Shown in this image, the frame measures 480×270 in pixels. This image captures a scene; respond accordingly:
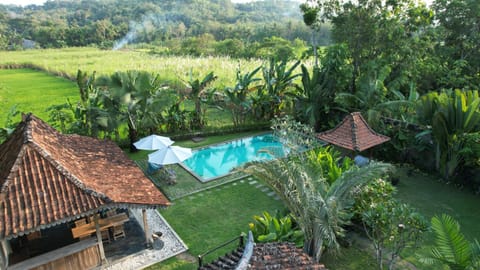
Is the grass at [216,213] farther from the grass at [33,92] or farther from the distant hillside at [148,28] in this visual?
the distant hillside at [148,28]

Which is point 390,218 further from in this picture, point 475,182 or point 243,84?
point 243,84

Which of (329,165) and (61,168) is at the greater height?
(61,168)

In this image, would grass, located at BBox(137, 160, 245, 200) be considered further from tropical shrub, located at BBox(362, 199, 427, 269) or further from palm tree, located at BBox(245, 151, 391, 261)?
tropical shrub, located at BBox(362, 199, 427, 269)

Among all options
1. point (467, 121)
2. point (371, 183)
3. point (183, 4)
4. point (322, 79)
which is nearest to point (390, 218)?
point (371, 183)

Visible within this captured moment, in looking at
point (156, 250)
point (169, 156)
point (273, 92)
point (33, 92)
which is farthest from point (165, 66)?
point (156, 250)

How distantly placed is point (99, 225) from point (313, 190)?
552 cm

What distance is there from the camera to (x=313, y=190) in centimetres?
729

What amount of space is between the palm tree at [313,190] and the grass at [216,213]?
2437 mm

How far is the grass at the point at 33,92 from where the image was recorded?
23.9m

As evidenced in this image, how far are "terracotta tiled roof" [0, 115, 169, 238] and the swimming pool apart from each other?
4.46m

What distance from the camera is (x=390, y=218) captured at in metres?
6.69

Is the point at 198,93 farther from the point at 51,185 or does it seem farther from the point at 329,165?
the point at 51,185

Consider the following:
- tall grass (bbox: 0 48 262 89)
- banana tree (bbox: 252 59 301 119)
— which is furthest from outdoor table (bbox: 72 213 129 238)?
tall grass (bbox: 0 48 262 89)

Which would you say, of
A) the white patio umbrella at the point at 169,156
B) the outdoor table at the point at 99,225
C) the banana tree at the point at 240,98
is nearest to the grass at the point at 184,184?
the white patio umbrella at the point at 169,156
